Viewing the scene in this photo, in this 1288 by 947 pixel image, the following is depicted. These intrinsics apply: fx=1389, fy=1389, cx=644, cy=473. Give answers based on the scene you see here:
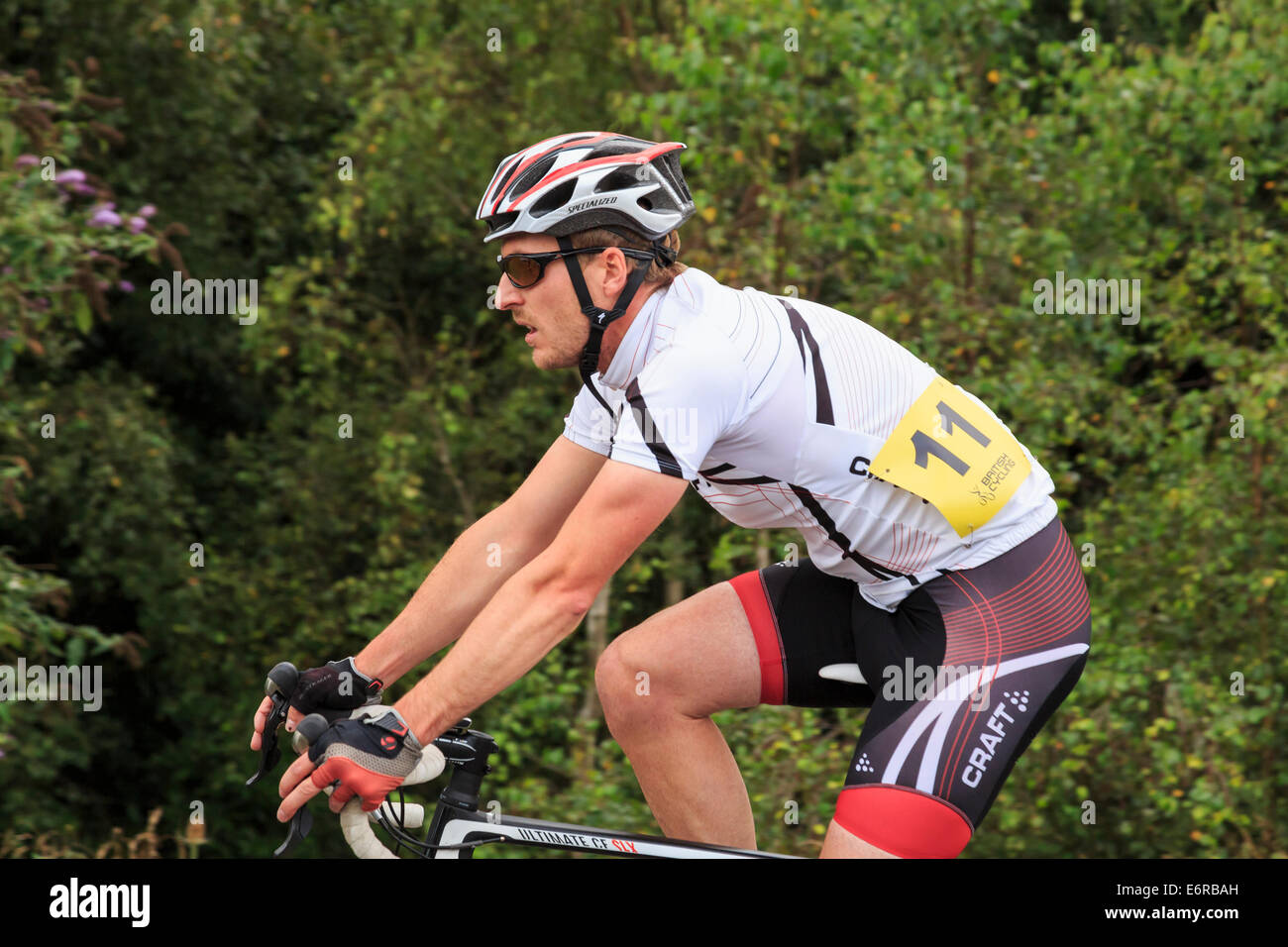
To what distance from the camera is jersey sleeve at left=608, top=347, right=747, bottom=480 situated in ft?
7.97

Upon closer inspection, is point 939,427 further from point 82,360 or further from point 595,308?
point 82,360

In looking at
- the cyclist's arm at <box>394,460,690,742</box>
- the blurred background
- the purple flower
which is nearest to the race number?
the cyclist's arm at <box>394,460,690,742</box>

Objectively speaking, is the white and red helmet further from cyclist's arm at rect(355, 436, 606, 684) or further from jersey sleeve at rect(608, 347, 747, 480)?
cyclist's arm at rect(355, 436, 606, 684)

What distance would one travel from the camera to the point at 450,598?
2.97 meters

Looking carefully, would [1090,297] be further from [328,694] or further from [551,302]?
[328,694]

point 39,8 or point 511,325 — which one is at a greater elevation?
point 39,8

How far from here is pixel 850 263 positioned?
8086 mm

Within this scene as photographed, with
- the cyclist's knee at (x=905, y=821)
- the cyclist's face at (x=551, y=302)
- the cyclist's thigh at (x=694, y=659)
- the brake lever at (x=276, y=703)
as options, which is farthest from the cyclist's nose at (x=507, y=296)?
the cyclist's knee at (x=905, y=821)

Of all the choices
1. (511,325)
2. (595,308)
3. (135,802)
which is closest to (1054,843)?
(595,308)

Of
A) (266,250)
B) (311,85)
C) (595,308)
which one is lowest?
(595,308)

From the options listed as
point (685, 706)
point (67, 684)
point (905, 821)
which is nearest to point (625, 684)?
point (685, 706)

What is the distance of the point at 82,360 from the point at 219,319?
3.77 ft

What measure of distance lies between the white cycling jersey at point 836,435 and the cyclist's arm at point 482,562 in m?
0.27
